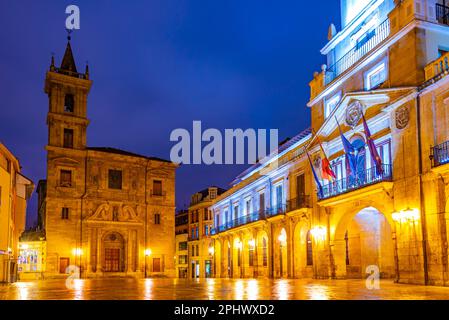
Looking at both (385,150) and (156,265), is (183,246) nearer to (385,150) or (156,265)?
(156,265)

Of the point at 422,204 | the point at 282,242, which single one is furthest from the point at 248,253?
the point at 422,204

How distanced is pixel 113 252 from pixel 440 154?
108ft

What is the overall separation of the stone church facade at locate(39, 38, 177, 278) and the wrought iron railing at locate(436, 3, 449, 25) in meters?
31.0

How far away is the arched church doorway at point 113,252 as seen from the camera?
43.8 metres

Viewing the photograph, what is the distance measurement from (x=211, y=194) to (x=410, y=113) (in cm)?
4834

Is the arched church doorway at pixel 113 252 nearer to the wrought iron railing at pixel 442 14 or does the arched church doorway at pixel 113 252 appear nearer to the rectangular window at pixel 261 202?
the rectangular window at pixel 261 202

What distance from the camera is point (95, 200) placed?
43438mm

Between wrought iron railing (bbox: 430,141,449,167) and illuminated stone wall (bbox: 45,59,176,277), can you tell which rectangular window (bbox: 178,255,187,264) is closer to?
illuminated stone wall (bbox: 45,59,176,277)

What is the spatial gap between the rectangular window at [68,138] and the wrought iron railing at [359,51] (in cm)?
2483

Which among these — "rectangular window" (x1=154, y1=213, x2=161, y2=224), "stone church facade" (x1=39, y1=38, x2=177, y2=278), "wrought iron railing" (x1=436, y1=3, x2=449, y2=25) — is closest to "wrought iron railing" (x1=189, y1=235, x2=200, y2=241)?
"stone church facade" (x1=39, y1=38, x2=177, y2=278)
